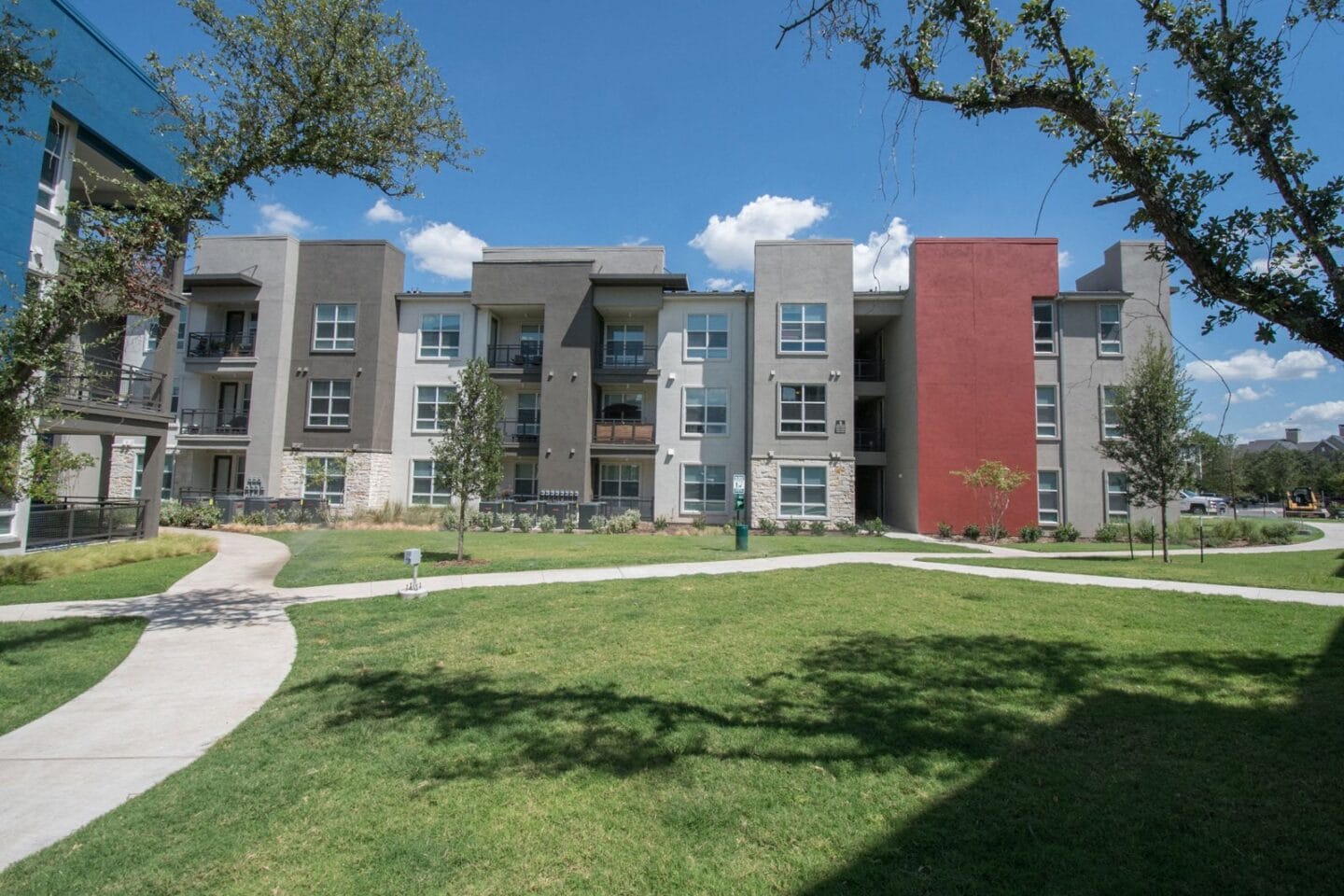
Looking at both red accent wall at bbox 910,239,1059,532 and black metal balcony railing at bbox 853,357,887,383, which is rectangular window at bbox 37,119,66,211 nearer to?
red accent wall at bbox 910,239,1059,532

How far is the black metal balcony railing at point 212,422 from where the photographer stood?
2948 centimetres

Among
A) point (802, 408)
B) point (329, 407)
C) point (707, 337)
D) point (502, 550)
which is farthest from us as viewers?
point (707, 337)

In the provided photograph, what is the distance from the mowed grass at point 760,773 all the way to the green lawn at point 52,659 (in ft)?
6.21

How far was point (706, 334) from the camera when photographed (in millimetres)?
29797

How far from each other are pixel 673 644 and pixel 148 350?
21.8 m

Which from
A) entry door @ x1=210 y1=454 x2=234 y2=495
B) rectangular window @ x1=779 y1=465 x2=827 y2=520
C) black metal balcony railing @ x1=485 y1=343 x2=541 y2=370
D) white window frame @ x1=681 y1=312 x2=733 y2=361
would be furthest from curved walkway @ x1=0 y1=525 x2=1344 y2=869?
entry door @ x1=210 y1=454 x2=234 y2=495

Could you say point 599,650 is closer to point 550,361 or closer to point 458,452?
point 458,452

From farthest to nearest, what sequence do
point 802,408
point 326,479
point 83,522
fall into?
point 326,479 → point 802,408 → point 83,522

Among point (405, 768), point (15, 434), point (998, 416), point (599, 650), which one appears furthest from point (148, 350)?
point (998, 416)

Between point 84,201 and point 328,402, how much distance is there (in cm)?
1414

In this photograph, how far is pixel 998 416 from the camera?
26.5 metres

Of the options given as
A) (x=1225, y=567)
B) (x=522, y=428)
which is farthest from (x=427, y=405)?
(x=1225, y=567)

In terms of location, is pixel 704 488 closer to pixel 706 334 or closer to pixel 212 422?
pixel 706 334

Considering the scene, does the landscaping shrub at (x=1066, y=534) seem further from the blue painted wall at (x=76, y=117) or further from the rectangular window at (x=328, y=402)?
the rectangular window at (x=328, y=402)
